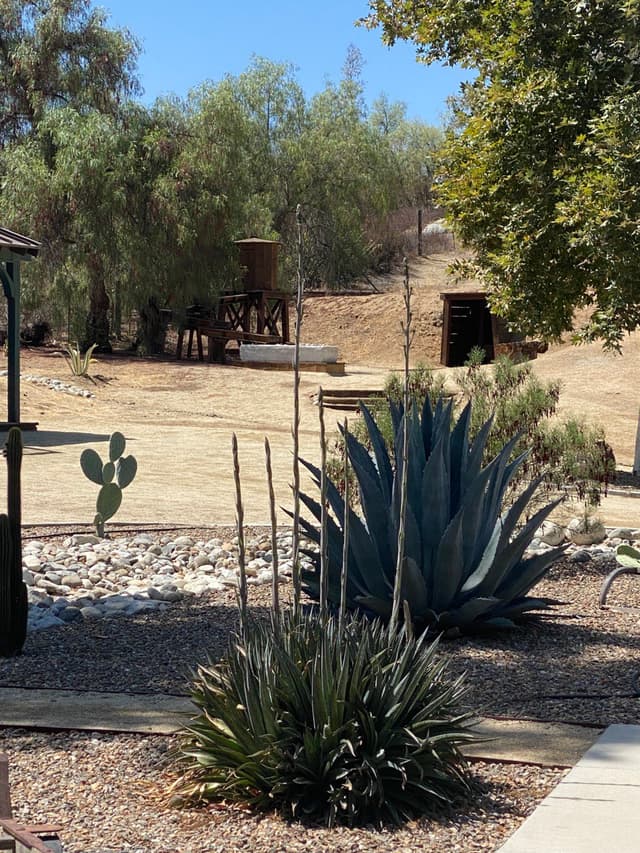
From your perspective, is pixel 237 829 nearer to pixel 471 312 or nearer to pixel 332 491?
pixel 332 491

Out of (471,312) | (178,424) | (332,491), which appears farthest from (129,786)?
(471,312)

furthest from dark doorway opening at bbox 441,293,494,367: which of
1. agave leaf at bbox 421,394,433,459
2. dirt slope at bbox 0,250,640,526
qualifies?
agave leaf at bbox 421,394,433,459

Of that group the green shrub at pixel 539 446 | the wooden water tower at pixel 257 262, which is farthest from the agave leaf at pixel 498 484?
the wooden water tower at pixel 257 262

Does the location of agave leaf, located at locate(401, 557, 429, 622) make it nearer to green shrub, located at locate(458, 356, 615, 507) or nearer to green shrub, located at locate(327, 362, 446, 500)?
green shrub, located at locate(327, 362, 446, 500)

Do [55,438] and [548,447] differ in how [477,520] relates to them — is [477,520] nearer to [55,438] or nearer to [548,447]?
[548,447]

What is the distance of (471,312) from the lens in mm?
35094

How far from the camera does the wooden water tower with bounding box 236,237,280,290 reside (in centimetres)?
3291

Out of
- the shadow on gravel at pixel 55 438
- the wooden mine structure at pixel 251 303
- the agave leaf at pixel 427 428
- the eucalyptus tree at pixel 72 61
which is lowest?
the shadow on gravel at pixel 55 438

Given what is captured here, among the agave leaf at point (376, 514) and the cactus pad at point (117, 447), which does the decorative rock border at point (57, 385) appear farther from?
the agave leaf at point (376, 514)

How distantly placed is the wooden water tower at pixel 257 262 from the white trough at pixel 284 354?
3.63m

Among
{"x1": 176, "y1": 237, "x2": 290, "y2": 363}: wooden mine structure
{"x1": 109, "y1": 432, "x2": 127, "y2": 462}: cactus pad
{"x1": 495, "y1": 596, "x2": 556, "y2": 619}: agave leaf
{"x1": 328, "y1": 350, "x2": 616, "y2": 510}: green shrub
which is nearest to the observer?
{"x1": 495, "y1": 596, "x2": 556, "y2": 619}: agave leaf

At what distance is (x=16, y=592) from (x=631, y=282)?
32.5ft

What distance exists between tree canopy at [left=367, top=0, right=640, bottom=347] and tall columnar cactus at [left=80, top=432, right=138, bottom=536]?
6438 millimetres

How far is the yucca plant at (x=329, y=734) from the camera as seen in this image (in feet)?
10.8
